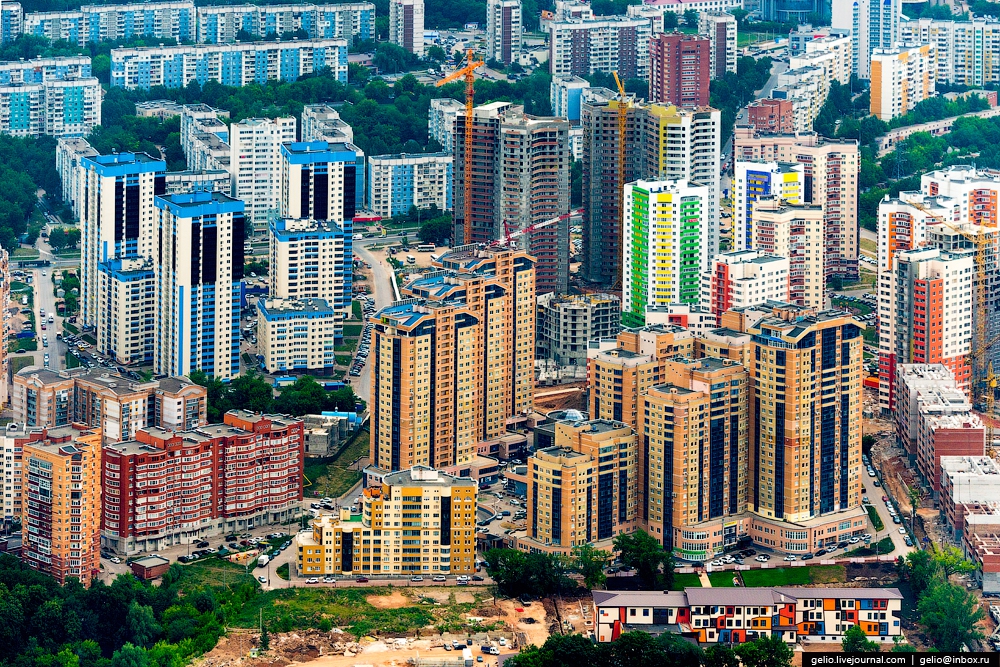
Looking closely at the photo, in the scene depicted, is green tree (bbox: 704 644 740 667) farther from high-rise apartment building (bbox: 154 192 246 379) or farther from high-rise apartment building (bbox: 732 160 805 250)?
high-rise apartment building (bbox: 732 160 805 250)

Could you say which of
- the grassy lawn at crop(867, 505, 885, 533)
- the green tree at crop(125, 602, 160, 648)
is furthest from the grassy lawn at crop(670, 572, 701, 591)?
the green tree at crop(125, 602, 160, 648)

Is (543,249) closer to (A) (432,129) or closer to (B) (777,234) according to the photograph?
(B) (777,234)

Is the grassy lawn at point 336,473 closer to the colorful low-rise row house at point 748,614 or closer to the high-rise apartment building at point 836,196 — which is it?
the colorful low-rise row house at point 748,614

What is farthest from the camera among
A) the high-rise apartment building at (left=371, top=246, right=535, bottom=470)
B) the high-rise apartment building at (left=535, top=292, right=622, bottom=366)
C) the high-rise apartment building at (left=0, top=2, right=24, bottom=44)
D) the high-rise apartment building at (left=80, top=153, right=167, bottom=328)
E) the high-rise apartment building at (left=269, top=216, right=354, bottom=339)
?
the high-rise apartment building at (left=0, top=2, right=24, bottom=44)

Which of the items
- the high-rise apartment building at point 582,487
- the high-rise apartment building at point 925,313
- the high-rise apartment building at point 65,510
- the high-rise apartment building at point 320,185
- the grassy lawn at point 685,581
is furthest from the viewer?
the high-rise apartment building at point 320,185

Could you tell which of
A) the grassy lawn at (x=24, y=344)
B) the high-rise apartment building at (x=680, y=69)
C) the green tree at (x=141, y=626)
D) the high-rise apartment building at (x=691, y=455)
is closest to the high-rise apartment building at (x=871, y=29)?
the high-rise apartment building at (x=680, y=69)
